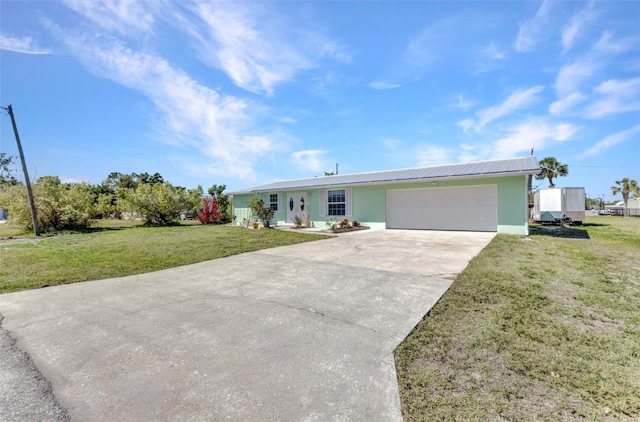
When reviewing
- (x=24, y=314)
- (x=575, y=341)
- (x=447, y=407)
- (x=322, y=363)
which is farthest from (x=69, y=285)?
(x=575, y=341)

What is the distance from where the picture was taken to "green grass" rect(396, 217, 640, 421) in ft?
6.43

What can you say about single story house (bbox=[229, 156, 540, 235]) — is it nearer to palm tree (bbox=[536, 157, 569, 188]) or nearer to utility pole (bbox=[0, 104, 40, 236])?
utility pole (bbox=[0, 104, 40, 236])

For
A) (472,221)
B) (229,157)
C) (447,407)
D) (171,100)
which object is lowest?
(447,407)

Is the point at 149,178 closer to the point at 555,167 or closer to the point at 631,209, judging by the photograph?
the point at 555,167

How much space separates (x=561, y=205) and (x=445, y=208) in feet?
34.3

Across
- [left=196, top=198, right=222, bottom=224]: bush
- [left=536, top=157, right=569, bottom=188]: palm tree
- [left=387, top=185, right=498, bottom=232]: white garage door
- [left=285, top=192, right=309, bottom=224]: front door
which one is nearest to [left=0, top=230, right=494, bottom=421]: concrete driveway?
[left=387, top=185, right=498, bottom=232]: white garage door

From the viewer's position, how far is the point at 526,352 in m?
2.65

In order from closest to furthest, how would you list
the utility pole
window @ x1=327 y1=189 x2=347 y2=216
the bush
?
1. the utility pole
2. window @ x1=327 y1=189 x2=347 y2=216
3. the bush

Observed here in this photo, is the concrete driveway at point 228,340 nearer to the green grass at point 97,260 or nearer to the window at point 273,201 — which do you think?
the green grass at point 97,260

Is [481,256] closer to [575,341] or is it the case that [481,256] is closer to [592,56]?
[575,341]

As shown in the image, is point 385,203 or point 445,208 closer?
point 445,208

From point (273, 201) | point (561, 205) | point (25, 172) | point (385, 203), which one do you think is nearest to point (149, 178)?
point (25, 172)

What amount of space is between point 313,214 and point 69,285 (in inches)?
500

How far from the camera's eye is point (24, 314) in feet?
12.9
